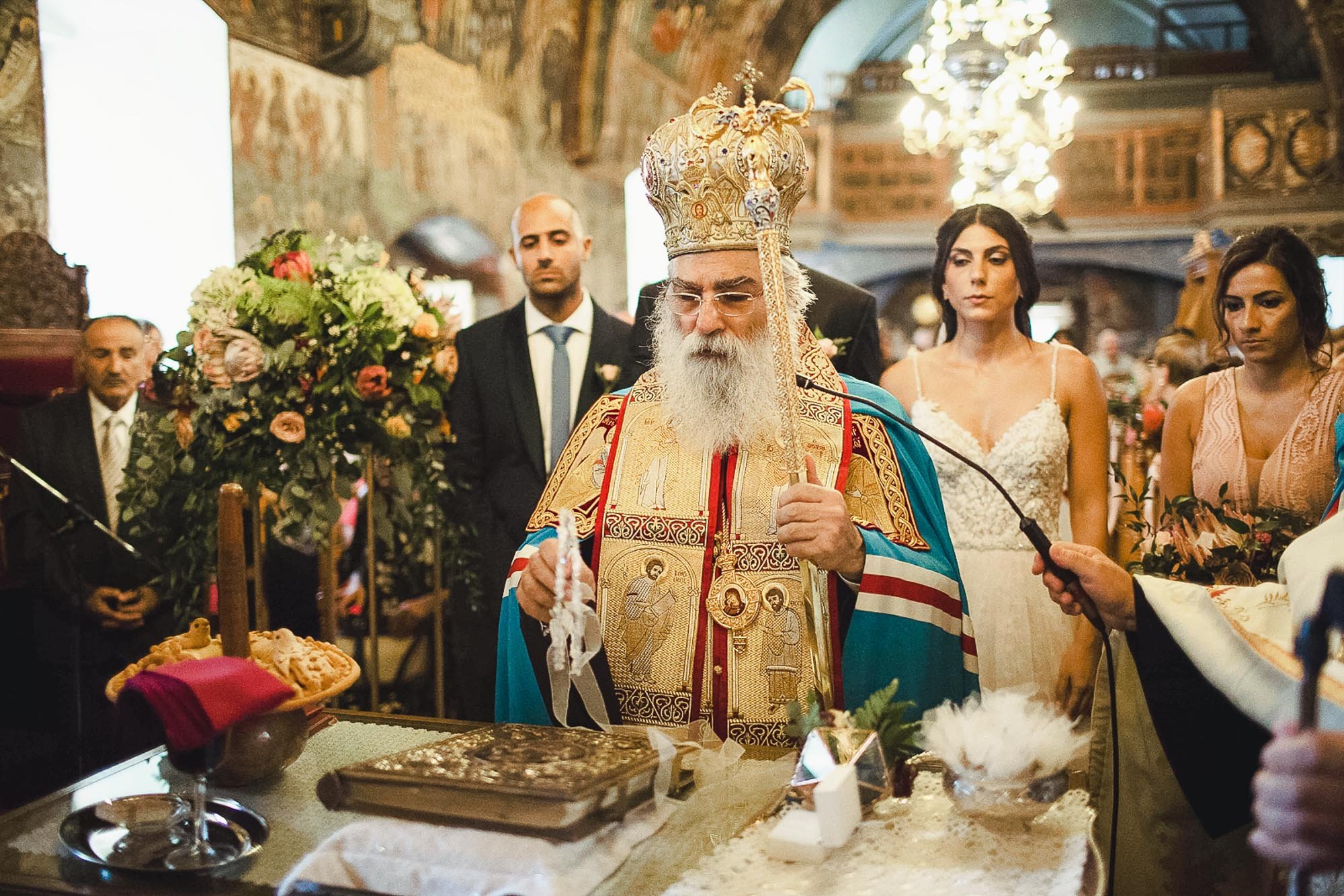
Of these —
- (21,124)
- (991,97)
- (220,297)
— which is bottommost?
(220,297)

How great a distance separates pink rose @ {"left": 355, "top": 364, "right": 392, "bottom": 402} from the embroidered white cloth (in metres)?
2.34

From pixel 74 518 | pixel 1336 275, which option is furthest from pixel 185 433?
pixel 1336 275

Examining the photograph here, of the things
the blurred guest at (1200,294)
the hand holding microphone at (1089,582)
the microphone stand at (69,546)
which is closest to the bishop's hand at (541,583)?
the hand holding microphone at (1089,582)

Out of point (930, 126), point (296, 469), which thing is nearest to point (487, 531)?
point (296, 469)

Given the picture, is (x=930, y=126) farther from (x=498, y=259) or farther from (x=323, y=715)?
(x=323, y=715)

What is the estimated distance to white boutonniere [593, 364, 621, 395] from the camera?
14.9 ft

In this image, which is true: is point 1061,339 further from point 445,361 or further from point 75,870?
point 75,870

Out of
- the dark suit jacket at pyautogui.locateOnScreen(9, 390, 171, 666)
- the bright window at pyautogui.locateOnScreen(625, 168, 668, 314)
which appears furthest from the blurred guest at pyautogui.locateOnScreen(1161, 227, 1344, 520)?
the bright window at pyautogui.locateOnScreen(625, 168, 668, 314)

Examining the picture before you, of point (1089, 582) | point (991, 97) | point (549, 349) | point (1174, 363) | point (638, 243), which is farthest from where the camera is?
point (638, 243)

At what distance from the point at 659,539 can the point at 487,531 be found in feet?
7.01

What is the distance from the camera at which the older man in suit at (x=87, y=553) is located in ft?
13.3

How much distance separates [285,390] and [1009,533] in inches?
92.3

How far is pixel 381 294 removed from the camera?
3758 mm

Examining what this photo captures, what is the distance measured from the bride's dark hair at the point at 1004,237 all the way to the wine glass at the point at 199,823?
9.12 feet
